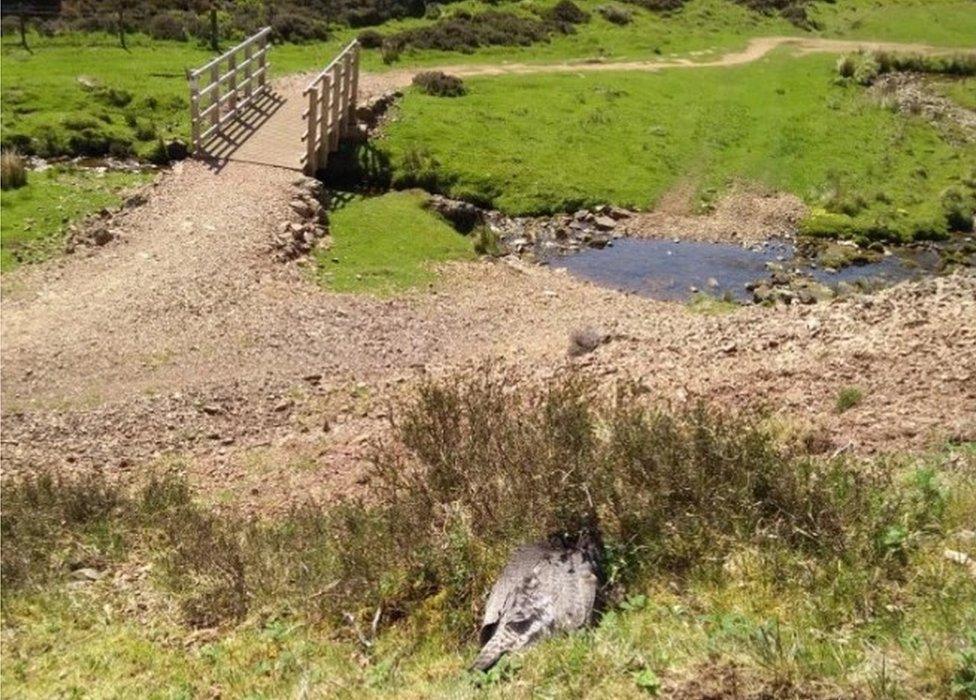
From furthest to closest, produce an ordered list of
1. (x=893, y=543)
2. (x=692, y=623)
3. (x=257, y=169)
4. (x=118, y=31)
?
1. (x=118, y=31)
2. (x=257, y=169)
3. (x=893, y=543)
4. (x=692, y=623)

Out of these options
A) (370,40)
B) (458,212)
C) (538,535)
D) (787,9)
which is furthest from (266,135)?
(787,9)

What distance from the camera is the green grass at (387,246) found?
2242cm

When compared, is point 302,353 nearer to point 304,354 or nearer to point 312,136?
point 304,354

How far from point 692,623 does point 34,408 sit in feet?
40.3

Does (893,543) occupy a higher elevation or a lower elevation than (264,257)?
higher

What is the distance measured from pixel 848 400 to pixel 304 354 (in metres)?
9.98

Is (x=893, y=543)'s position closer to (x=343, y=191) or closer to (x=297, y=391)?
(x=297, y=391)

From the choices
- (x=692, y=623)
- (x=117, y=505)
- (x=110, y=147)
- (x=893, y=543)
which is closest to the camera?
(x=692, y=623)

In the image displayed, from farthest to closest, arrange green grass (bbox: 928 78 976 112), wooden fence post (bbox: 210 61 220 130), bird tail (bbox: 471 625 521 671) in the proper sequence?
green grass (bbox: 928 78 976 112) < wooden fence post (bbox: 210 61 220 130) < bird tail (bbox: 471 625 521 671)

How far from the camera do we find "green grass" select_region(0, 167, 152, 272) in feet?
68.8

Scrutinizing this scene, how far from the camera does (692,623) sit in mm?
7410

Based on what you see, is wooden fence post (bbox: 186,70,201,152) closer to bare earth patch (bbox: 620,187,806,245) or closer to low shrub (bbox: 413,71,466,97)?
low shrub (bbox: 413,71,466,97)

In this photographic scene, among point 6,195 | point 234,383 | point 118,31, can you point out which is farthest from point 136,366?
point 118,31

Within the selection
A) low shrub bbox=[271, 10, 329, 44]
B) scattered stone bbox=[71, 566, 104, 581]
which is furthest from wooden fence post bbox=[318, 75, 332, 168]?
scattered stone bbox=[71, 566, 104, 581]
